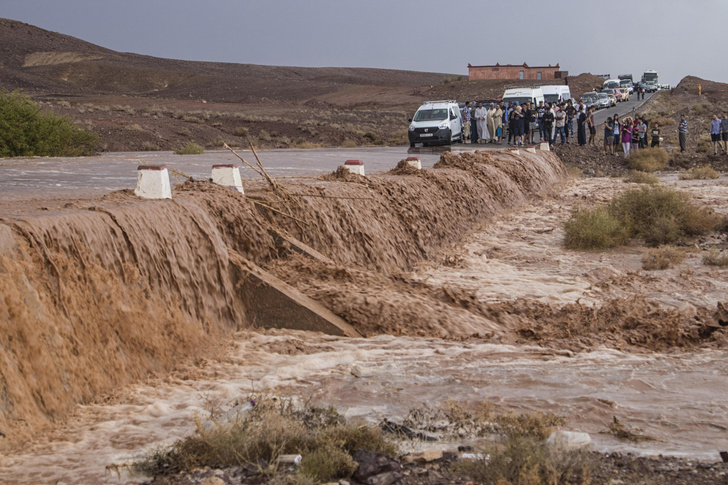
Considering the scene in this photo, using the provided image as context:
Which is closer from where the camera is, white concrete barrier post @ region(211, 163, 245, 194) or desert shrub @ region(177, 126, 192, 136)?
white concrete barrier post @ region(211, 163, 245, 194)

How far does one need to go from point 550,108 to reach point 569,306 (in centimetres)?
2710

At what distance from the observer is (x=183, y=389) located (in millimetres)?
6809

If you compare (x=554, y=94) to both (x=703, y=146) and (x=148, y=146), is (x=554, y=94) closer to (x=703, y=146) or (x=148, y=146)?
(x=703, y=146)

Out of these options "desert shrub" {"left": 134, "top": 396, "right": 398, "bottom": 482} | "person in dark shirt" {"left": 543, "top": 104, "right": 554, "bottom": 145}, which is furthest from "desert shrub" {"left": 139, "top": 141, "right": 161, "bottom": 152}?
"desert shrub" {"left": 134, "top": 396, "right": 398, "bottom": 482}

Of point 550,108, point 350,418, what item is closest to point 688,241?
point 350,418

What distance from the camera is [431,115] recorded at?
33875 millimetres

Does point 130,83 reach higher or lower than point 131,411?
higher

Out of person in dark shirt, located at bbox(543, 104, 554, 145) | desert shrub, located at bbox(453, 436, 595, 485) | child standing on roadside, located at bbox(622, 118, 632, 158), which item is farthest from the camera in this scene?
person in dark shirt, located at bbox(543, 104, 554, 145)

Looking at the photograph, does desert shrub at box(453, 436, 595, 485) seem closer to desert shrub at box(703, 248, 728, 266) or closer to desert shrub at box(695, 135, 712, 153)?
desert shrub at box(703, 248, 728, 266)

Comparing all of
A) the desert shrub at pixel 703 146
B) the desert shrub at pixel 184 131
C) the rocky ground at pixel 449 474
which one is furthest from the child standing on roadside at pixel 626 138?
the rocky ground at pixel 449 474

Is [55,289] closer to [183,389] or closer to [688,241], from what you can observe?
[183,389]

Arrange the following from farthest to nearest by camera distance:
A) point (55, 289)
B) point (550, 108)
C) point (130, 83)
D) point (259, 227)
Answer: point (130, 83)
point (550, 108)
point (259, 227)
point (55, 289)

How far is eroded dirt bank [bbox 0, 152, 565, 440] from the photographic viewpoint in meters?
6.02

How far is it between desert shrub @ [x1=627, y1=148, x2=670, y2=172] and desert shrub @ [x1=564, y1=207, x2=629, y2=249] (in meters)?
14.7
